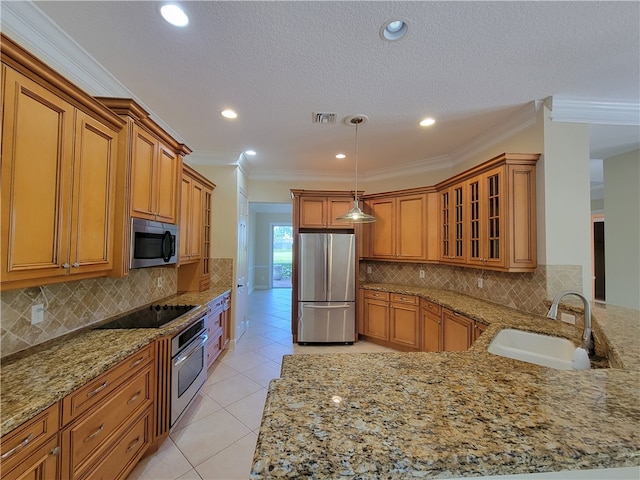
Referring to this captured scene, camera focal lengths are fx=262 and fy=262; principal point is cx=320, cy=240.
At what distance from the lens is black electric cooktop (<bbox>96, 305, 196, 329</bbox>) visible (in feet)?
6.91

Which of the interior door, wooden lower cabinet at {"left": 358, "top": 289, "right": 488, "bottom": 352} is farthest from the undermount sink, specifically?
the interior door

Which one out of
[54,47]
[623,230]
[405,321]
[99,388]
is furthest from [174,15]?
[623,230]

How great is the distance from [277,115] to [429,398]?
274cm

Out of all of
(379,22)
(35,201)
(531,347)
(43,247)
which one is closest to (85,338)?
(43,247)

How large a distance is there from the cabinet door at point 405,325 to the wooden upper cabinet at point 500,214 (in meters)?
1.05

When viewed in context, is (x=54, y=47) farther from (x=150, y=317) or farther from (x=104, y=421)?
(x=104, y=421)

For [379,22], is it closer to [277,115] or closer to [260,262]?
[277,115]

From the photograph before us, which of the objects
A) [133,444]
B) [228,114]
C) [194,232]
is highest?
[228,114]

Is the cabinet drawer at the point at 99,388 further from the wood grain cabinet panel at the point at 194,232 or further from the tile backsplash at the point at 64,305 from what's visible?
the wood grain cabinet panel at the point at 194,232

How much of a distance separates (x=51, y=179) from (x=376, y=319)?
388cm

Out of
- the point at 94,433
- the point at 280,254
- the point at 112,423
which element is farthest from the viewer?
the point at 280,254

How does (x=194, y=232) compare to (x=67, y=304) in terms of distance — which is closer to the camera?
(x=67, y=304)

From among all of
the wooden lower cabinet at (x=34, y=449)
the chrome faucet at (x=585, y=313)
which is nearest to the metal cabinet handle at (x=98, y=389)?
the wooden lower cabinet at (x=34, y=449)

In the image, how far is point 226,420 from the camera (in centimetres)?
230
